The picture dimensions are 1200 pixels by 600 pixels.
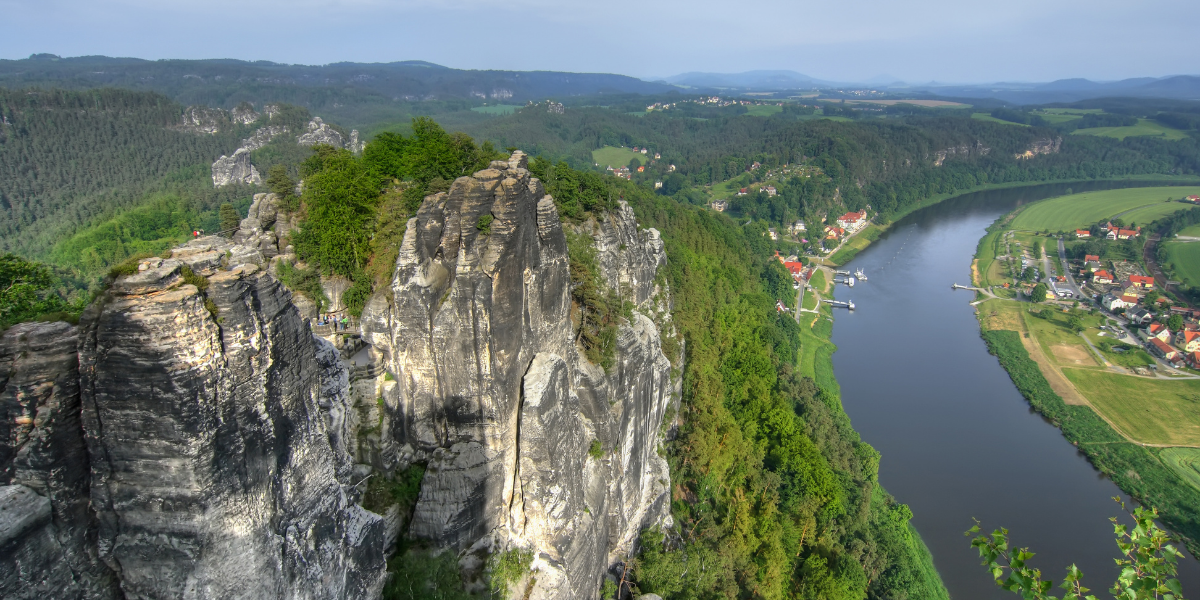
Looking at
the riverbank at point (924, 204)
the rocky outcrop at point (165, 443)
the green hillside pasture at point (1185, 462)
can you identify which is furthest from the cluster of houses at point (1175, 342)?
the rocky outcrop at point (165, 443)

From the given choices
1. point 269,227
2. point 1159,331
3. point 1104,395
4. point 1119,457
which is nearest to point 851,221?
point 1159,331

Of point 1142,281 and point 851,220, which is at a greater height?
point 851,220

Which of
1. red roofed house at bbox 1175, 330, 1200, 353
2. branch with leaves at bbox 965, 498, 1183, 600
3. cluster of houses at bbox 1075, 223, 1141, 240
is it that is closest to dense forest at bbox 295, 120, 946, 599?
branch with leaves at bbox 965, 498, 1183, 600

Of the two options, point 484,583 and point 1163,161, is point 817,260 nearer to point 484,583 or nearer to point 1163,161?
point 484,583

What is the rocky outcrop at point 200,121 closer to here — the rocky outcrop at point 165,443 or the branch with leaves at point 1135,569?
the rocky outcrop at point 165,443

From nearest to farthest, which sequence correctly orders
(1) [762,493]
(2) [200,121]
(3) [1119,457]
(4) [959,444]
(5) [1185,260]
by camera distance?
(1) [762,493] → (3) [1119,457] → (4) [959,444] → (5) [1185,260] → (2) [200,121]

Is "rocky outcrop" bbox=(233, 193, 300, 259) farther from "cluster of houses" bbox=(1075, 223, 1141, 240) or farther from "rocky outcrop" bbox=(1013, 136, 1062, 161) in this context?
"rocky outcrop" bbox=(1013, 136, 1062, 161)

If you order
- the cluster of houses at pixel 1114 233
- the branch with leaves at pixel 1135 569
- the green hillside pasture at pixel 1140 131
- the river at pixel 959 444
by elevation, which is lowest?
the river at pixel 959 444

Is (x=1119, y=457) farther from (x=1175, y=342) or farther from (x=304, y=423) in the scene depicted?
(x=304, y=423)
